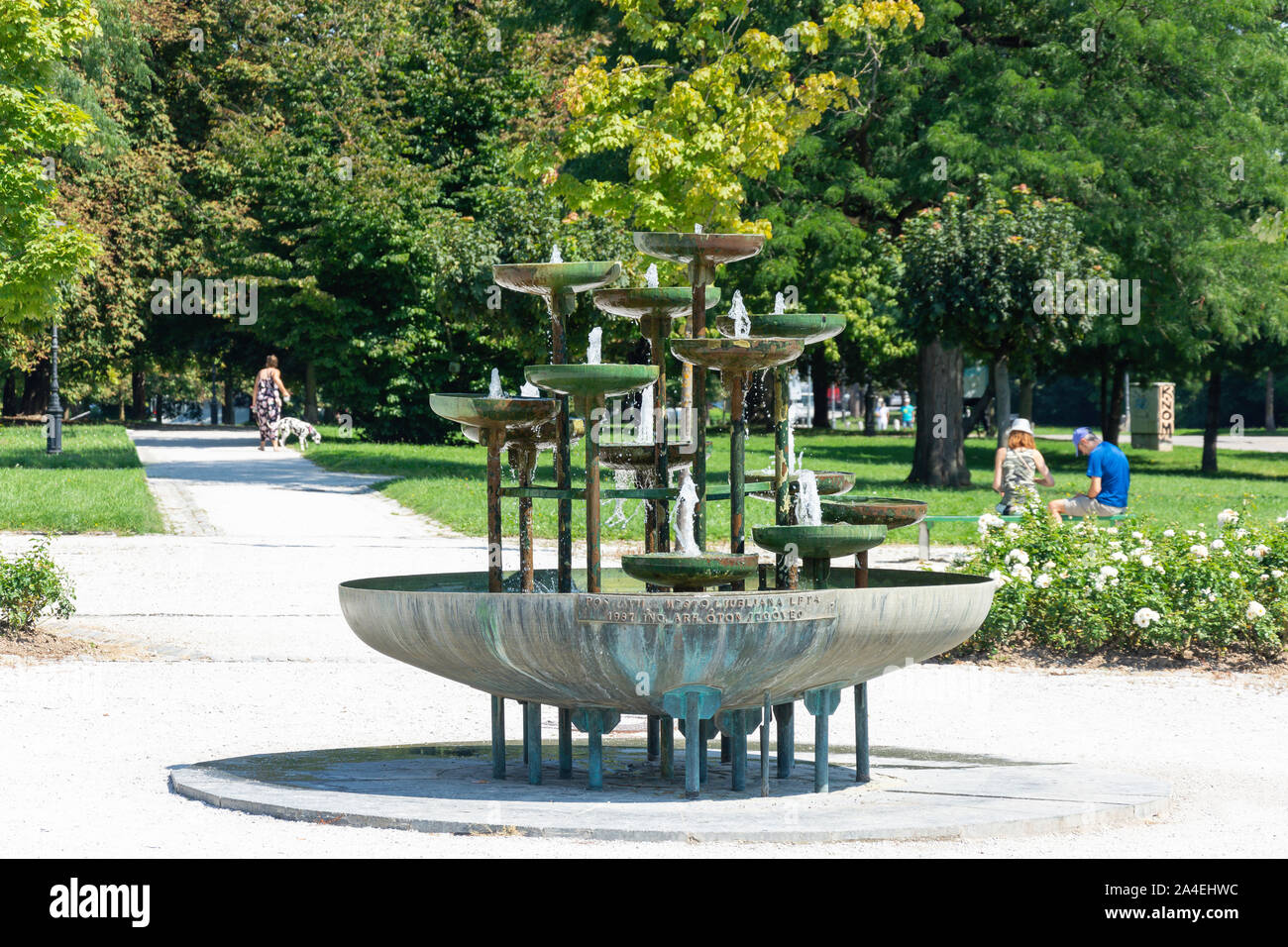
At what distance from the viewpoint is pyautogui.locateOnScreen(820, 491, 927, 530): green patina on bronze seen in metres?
6.47

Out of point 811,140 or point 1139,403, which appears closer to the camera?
point 811,140

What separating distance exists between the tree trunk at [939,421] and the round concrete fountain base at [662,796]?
18.5 m

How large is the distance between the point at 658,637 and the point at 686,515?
861 millimetres

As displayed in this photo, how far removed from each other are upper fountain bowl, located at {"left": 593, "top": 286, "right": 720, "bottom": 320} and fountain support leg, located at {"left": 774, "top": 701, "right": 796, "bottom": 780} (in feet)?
5.86

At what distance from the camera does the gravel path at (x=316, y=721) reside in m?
5.25

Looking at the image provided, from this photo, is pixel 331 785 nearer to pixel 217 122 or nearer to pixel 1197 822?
pixel 1197 822

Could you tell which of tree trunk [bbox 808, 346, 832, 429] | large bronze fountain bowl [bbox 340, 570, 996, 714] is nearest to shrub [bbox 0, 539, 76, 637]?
large bronze fountain bowl [bbox 340, 570, 996, 714]

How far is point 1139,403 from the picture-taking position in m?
48.4

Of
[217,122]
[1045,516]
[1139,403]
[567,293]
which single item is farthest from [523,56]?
[567,293]

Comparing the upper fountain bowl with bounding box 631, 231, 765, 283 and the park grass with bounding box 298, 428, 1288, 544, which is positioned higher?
the upper fountain bowl with bounding box 631, 231, 765, 283

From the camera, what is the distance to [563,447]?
645cm

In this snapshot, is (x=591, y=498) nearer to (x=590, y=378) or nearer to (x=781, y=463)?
(x=590, y=378)

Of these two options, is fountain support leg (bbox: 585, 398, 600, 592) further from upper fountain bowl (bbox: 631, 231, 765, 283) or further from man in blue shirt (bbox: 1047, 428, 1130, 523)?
man in blue shirt (bbox: 1047, 428, 1130, 523)

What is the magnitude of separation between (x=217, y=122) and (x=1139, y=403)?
28412 mm
